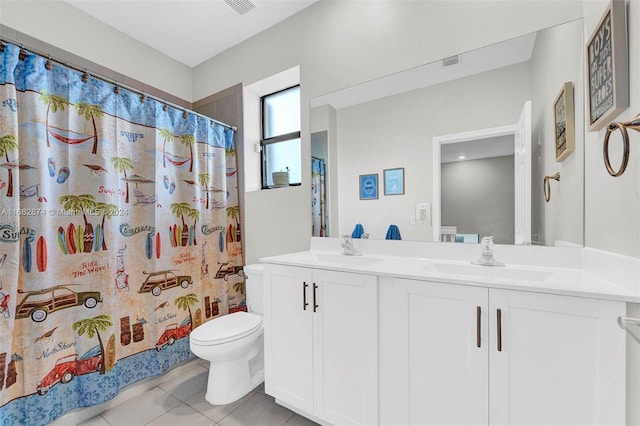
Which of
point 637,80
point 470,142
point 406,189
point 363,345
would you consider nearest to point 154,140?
point 406,189

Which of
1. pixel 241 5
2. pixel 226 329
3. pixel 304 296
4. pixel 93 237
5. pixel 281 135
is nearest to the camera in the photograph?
pixel 304 296

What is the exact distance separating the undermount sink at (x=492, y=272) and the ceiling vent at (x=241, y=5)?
2.12 m

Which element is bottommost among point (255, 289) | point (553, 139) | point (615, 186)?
point (255, 289)

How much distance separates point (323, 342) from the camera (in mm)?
1424

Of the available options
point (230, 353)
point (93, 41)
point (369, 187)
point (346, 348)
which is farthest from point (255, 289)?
point (93, 41)

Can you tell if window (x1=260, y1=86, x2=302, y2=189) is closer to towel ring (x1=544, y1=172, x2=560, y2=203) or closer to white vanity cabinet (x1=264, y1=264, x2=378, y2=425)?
white vanity cabinet (x1=264, y1=264, x2=378, y2=425)

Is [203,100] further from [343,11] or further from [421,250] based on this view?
[421,250]

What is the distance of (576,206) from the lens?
1.23 meters

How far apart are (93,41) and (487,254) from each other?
2968 millimetres

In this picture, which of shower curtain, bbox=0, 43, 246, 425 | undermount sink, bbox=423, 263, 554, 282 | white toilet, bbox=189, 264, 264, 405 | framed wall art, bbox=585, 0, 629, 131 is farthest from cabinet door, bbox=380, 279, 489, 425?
shower curtain, bbox=0, 43, 246, 425

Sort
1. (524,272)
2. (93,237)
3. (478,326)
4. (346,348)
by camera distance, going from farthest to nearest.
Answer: (93,237) → (346,348) → (524,272) → (478,326)

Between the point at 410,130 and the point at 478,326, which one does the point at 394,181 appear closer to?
Answer: the point at 410,130

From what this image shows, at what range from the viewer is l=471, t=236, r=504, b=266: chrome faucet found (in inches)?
53.3

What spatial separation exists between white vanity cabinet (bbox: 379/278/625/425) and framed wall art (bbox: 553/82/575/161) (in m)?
0.73
